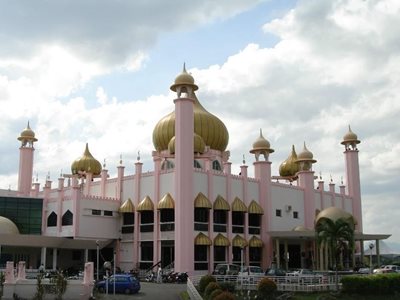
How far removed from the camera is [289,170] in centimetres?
6225

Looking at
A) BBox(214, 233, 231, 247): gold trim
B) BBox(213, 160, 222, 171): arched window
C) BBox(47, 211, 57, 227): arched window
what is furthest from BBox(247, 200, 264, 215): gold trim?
BBox(47, 211, 57, 227): arched window

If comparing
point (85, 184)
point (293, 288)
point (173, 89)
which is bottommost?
point (293, 288)

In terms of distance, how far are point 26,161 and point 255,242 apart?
24165 mm

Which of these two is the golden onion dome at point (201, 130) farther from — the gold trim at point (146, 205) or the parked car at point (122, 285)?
the parked car at point (122, 285)

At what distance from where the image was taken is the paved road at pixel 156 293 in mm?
28953

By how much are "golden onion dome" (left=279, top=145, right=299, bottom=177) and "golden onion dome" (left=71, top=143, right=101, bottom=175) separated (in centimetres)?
2022

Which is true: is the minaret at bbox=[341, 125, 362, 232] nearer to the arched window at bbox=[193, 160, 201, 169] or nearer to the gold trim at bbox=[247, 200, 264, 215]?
the gold trim at bbox=[247, 200, 264, 215]

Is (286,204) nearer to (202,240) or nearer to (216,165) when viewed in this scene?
(216,165)

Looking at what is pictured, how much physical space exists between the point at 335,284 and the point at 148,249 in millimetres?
16665

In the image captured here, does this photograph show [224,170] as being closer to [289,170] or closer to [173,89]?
[173,89]

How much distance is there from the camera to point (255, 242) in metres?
46.9

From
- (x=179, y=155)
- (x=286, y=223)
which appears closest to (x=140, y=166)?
(x=179, y=155)

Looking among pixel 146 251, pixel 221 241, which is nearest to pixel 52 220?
pixel 146 251

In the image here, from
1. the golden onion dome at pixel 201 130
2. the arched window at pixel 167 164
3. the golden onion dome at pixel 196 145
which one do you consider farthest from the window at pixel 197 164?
the golden onion dome at pixel 201 130
